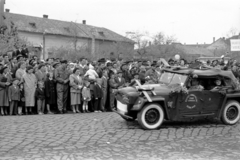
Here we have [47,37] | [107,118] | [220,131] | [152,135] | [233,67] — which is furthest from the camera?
[47,37]

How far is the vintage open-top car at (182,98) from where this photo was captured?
30.7 ft

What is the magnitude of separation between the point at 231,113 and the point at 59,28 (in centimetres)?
5368

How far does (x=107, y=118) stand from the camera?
1128 cm

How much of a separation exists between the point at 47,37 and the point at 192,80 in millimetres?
51802

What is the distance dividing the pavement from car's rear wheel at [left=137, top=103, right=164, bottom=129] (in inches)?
9.3

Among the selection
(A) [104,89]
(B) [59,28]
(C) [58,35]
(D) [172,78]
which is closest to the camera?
(D) [172,78]

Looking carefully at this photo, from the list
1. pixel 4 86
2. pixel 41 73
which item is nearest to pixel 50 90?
pixel 41 73

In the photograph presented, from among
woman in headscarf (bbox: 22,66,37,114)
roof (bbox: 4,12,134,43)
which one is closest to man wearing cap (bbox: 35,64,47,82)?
woman in headscarf (bbox: 22,66,37,114)

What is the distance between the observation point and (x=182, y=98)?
959cm

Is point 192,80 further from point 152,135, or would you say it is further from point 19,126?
point 19,126

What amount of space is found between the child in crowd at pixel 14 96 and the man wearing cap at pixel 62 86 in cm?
Answer: 147

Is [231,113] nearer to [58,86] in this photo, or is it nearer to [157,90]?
[157,90]

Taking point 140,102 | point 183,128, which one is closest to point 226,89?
point 183,128

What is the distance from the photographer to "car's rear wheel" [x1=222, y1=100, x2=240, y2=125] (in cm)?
1028
